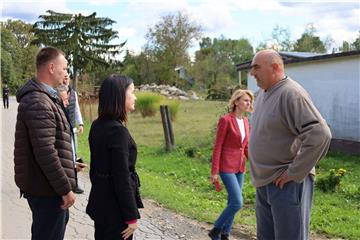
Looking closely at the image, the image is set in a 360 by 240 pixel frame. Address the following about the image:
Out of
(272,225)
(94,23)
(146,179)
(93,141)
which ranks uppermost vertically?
(94,23)

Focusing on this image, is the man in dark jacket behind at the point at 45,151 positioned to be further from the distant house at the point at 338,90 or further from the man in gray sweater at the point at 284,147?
the distant house at the point at 338,90

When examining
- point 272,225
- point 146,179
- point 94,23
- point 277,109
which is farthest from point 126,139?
point 94,23

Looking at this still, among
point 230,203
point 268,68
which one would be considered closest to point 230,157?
point 230,203

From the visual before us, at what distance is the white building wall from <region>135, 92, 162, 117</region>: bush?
12.0 m

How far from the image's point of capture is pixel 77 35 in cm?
6481

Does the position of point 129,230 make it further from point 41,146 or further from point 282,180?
point 282,180

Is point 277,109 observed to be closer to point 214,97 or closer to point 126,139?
point 126,139

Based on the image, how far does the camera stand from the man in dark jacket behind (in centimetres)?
333

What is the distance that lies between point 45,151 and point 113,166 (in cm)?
48

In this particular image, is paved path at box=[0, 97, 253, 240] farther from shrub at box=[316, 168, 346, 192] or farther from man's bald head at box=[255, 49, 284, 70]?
shrub at box=[316, 168, 346, 192]

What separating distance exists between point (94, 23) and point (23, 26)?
15582mm

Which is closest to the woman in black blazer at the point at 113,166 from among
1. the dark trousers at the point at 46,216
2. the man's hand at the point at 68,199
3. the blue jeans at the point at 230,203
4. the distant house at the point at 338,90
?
the man's hand at the point at 68,199

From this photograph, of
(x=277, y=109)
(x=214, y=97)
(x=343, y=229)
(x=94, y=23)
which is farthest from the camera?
(x=94, y=23)

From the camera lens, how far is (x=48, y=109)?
133 inches
